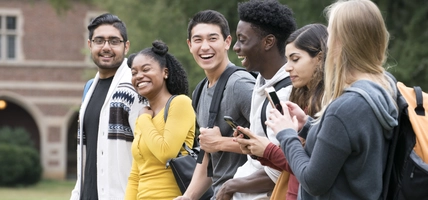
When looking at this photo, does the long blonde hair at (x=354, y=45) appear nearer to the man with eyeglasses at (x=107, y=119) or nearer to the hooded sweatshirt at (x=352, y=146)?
the hooded sweatshirt at (x=352, y=146)

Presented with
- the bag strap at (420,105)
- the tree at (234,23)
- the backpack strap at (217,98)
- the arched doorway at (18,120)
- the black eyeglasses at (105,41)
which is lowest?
the arched doorway at (18,120)

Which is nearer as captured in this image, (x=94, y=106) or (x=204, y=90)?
(x=204, y=90)

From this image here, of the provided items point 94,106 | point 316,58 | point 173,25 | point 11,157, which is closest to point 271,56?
point 316,58

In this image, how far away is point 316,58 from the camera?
377 cm

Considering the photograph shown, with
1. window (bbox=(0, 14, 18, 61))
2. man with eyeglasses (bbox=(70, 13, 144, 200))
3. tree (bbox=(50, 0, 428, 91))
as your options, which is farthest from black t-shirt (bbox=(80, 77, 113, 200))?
window (bbox=(0, 14, 18, 61))

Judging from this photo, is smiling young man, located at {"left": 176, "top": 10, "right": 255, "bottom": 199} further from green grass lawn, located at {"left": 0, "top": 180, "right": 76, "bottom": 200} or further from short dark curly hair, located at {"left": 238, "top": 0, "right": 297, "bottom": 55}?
green grass lawn, located at {"left": 0, "top": 180, "right": 76, "bottom": 200}

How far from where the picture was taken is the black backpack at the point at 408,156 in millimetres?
3119

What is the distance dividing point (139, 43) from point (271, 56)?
1432 cm

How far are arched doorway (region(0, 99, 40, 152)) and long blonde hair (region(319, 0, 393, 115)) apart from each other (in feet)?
107

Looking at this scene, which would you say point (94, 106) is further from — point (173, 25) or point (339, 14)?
point (173, 25)

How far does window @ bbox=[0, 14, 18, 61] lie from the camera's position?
33625 mm

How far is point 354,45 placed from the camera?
10.4ft

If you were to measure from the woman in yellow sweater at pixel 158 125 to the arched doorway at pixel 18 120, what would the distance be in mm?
30516

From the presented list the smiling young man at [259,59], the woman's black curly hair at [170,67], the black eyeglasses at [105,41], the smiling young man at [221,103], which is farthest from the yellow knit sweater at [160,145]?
the black eyeglasses at [105,41]
